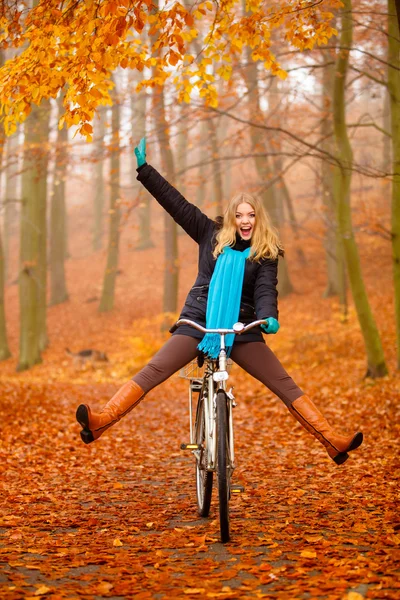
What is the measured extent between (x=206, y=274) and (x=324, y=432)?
1.34 m

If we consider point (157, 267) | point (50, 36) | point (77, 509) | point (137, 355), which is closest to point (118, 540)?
point (77, 509)

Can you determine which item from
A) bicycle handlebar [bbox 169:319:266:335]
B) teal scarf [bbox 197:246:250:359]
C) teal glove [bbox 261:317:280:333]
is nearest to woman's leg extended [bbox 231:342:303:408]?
teal scarf [bbox 197:246:250:359]

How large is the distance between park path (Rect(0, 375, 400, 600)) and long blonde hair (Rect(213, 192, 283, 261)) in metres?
1.82

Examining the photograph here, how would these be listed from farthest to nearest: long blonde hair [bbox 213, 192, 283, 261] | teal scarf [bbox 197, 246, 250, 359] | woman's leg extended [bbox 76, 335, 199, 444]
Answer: long blonde hair [bbox 213, 192, 283, 261], teal scarf [bbox 197, 246, 250, 359], woman's leg extended [bbox 76, 335, 199, 444]

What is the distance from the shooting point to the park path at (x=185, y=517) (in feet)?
11.5

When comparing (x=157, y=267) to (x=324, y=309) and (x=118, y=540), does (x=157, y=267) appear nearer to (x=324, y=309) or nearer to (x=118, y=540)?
(x=324, y=309)

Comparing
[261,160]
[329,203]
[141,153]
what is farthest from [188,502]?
[329,203]

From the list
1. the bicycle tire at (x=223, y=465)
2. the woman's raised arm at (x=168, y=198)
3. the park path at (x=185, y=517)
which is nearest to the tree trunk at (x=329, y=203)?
the park path at (x=185, y=517)

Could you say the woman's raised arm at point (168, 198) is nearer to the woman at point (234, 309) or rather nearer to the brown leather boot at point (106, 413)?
the woman at point (234, 309)

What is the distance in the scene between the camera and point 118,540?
170 inches

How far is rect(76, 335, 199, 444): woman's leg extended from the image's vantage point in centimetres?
463

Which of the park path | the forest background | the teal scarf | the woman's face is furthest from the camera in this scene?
the woman's face

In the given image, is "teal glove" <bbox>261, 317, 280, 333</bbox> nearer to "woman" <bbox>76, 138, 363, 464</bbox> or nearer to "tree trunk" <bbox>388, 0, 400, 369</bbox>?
"woman" <bbox>76, 138, 363, 464</bbox>

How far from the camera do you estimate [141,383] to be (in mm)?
4797
